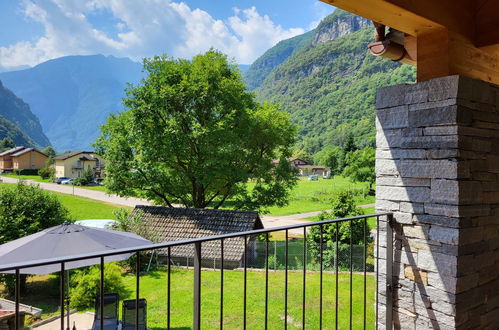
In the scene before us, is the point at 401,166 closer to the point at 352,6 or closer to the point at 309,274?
the point at 352,6

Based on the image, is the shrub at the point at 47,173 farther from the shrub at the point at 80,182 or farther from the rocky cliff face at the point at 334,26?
the rocky cliff face at the point at 334,26

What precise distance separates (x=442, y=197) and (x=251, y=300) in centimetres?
562

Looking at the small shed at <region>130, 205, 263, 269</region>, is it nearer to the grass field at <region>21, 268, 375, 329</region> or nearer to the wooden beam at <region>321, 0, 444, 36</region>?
the grass field at <region>21, 268, 375, 329</region>

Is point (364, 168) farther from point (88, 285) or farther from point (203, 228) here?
point (88, 285)

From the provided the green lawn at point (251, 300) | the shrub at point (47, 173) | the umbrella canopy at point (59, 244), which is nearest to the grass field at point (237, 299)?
the green lawn at point (251, 300)

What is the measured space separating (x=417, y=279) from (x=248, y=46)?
7552 inches

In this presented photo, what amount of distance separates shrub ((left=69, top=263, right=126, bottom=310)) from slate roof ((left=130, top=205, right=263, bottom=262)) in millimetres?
2878

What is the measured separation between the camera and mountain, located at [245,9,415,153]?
112 ft

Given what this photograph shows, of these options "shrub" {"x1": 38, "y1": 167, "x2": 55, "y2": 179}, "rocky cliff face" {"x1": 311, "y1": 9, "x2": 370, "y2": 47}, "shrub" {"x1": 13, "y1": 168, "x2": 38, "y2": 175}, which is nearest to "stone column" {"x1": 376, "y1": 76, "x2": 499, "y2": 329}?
"shrub" {"x1": 38, "y1": 167, "x2": 55, "y2": 179}

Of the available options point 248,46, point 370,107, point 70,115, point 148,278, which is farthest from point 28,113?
point 148,278

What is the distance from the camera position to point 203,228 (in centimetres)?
1076

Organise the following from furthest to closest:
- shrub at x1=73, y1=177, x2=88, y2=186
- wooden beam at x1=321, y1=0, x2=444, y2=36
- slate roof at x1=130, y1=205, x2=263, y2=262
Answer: shrub at x1=73, y1=177, x2=88, y2=186
slate roof at x1=130, y1=205, x2=263, y2=262
wooden beam at x1=321, y1=0, x2=444, y2=36

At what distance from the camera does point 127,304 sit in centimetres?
461

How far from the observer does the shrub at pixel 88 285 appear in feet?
20.4
